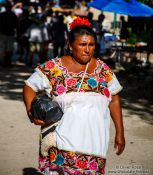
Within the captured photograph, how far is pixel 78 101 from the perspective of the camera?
3.88m

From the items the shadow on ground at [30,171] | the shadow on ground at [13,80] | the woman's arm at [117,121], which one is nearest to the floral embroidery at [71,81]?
the woman's arm at [117,121]

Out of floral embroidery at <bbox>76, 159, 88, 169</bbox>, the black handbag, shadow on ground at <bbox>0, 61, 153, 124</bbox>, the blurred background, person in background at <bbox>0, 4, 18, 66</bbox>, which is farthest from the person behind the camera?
person in background at <bbox>0, 4, 18, 66</bbox>

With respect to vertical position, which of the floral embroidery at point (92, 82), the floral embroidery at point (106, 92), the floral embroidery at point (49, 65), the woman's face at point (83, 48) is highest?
the woman's face at point (83, 48)

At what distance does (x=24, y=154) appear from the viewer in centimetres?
661

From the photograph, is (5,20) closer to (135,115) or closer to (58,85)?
(135,115)

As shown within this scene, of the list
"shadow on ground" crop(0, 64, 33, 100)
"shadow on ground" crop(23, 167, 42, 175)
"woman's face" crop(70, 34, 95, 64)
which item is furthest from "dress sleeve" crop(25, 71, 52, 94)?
"shadow on ground" crop(0, 64, 33, 100)

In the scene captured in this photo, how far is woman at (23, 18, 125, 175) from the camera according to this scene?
3.86 meters

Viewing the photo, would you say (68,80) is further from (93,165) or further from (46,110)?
(93,165)

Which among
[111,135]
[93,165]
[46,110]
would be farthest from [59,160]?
[111,135]

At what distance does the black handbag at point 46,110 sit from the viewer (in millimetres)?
3791

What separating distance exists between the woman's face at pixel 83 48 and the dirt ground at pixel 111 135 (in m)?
2.33

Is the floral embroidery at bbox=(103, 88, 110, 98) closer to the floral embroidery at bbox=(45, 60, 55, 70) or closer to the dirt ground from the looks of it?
the floral embroidery at bbox=(45, 60, 55, 70)

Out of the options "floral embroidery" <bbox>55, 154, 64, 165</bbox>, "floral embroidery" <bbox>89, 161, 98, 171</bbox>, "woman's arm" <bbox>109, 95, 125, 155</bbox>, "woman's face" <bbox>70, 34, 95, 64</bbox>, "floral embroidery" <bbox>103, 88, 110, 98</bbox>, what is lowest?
"floral embroidery" <bbox>89, 161, 98, 171</bbox>

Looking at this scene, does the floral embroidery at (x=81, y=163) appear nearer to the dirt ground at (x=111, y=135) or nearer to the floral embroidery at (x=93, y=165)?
the floral embroidery at (x=93, y=165)
